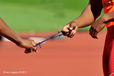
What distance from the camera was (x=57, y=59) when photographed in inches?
360

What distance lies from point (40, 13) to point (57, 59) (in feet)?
13.5

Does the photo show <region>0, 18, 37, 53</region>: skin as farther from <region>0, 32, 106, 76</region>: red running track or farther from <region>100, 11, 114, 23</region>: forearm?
<region>0, 32, 106, 76</region>: red running track

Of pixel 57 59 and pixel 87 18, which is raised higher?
pixel 57 59

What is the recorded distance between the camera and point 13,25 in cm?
1272

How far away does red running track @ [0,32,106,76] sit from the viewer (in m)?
7.50

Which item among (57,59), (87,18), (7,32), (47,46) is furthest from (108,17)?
(47,46)

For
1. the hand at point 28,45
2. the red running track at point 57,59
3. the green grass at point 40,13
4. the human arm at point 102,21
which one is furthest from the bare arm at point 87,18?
the green grass at point 40,13

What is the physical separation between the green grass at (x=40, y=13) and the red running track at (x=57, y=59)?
3.64ft

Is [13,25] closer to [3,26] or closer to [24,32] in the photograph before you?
[24,32]

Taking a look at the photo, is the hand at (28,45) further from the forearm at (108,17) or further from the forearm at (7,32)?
the forearm at (108,17)

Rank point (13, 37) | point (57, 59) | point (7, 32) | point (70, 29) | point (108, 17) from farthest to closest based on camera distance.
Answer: point (57, 59)
point (13, 37)
point (7, 32)
point (70, 29)
point (108, 17)

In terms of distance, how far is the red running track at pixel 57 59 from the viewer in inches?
295

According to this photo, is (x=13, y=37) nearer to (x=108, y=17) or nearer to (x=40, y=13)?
(x=108, y=17)

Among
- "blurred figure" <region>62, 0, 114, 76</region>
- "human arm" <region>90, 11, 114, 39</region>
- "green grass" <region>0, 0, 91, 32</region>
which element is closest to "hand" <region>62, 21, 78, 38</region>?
"blurred figure" <region>62, 0, 114, 76</region>
